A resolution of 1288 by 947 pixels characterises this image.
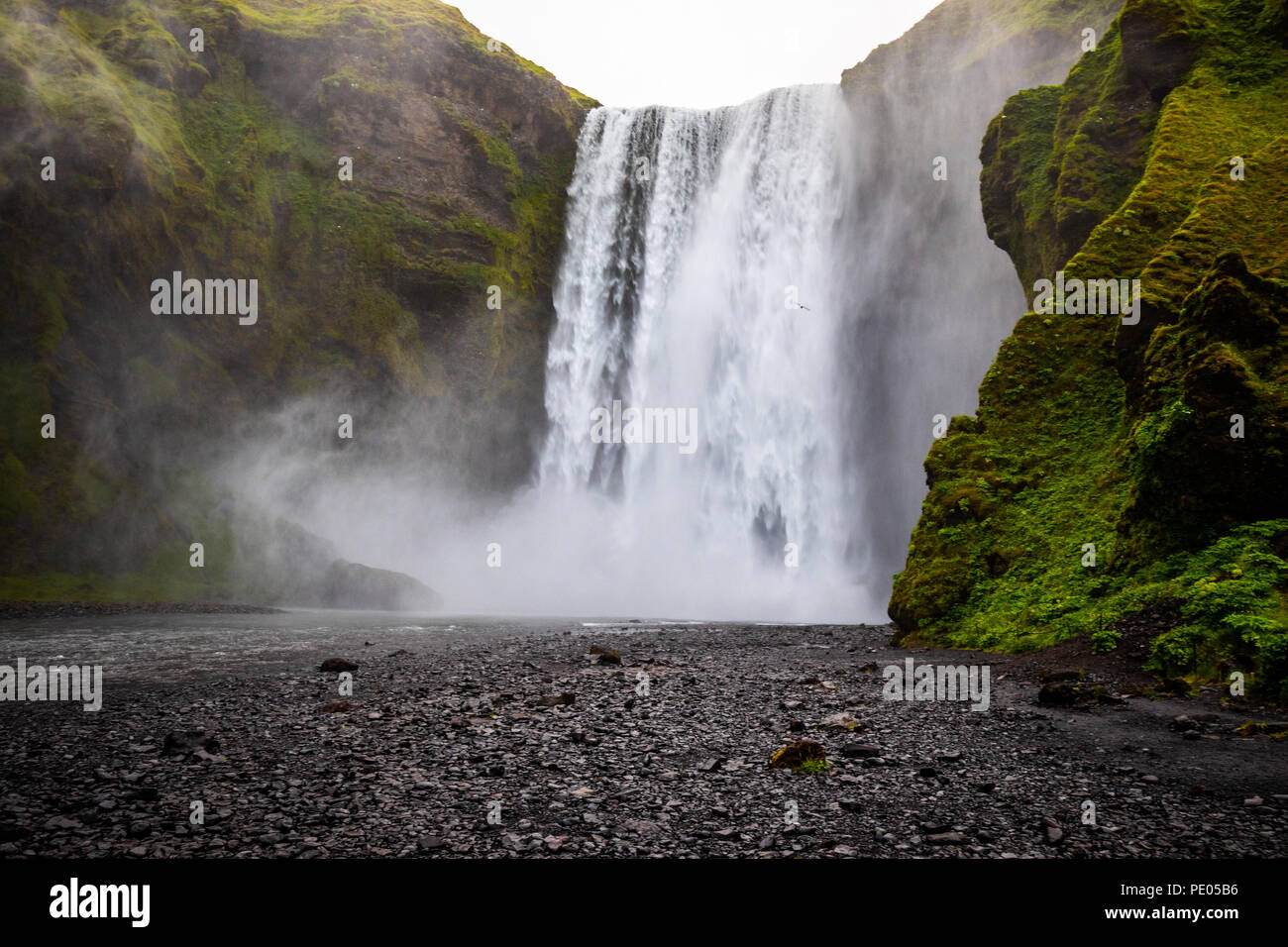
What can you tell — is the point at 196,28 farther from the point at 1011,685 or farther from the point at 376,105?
the point at 1011,685

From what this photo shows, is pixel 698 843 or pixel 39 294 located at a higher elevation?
pixel 39 294

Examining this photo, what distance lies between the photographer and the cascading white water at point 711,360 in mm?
41156

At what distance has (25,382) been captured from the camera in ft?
110

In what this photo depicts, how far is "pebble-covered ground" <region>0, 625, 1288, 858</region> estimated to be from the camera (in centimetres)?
569

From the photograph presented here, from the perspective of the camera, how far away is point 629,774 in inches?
291

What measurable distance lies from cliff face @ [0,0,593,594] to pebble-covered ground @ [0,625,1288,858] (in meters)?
28.9

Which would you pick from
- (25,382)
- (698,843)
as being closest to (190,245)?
(25,382)

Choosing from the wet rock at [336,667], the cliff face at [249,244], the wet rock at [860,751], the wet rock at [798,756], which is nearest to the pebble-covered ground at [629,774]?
the wet rock at [860,751]

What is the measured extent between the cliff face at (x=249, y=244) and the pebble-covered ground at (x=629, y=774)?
94.9 feet

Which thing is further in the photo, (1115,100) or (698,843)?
(1115,100)

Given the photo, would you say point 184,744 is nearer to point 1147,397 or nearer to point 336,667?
point 336,667

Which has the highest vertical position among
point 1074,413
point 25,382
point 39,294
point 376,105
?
point 376,105

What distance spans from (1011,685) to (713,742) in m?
5.95
